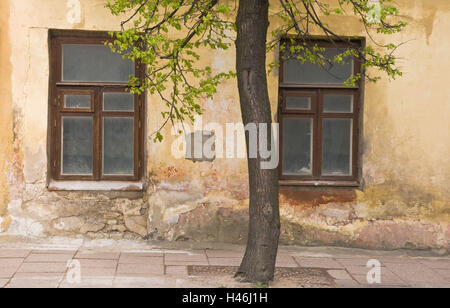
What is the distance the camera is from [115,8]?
5.90 metres

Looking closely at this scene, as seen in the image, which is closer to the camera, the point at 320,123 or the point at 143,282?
the point at 143,282

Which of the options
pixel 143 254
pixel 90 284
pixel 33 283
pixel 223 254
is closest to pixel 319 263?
pixel 223 254

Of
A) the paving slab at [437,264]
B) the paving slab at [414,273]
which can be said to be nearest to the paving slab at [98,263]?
the paving slab at [414,273]

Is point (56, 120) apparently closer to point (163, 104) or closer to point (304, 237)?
point (163, 104)

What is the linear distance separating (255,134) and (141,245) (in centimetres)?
276

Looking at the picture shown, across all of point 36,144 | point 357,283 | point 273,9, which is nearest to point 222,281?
point 357,283

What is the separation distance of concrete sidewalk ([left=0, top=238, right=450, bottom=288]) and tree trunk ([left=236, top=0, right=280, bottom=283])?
0.30 metres

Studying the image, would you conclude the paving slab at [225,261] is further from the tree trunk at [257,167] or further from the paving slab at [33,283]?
the paving slab at [33,283]

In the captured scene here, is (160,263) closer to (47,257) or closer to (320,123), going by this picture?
(47,257)

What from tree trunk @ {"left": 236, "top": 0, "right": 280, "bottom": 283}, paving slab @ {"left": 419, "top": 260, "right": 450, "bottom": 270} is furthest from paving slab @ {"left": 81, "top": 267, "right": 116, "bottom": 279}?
paving slab @ {"left": 419, "top": 260, "right": 450, "bottom": 270}

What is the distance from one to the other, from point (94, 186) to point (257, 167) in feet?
9.54

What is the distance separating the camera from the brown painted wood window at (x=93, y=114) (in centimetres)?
806

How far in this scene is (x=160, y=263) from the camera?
693cm
